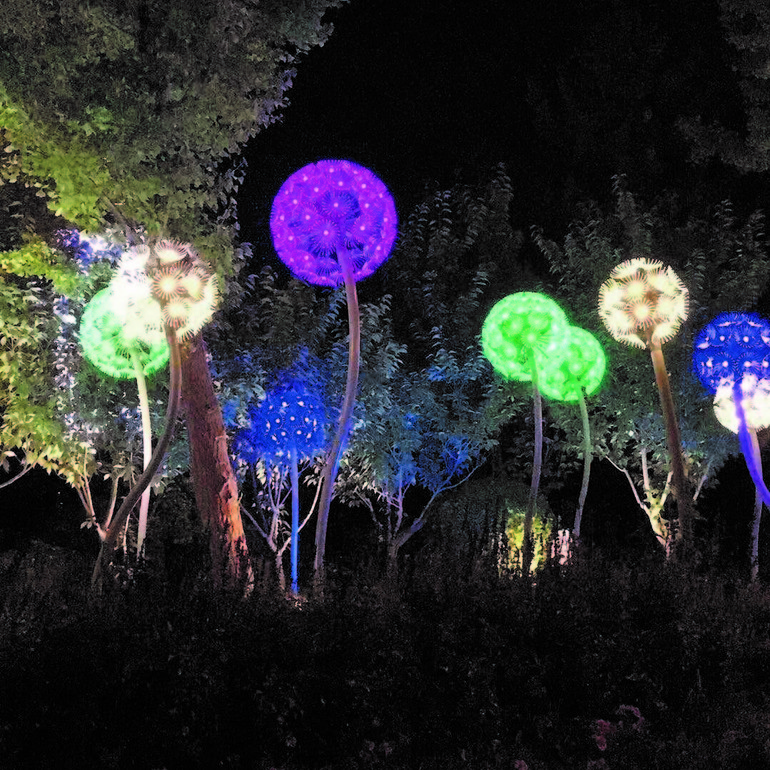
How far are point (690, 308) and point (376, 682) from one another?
47.2ft

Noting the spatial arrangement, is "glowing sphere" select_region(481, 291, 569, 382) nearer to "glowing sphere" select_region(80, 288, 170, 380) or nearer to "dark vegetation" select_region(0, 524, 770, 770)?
"glowing sphere" select_region(80, 288, 170, 380)

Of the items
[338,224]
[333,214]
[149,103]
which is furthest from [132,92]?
[338,224]

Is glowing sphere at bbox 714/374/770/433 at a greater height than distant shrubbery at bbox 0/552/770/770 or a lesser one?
greater

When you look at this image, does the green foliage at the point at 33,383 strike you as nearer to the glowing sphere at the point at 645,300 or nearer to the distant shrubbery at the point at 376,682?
the distant shrubbery at the point at 376,682

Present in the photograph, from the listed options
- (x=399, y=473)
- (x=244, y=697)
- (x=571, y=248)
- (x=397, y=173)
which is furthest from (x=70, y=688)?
(x=397, y=173)

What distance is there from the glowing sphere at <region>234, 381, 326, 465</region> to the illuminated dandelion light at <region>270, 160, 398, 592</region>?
3695 millimetres

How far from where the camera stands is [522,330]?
11.6m

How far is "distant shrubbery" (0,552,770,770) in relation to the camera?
4.21m

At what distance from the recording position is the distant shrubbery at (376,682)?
13.8 feet

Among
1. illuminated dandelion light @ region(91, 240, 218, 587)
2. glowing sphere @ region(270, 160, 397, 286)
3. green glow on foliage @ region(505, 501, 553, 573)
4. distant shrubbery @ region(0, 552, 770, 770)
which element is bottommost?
distant shrubbery @ region(0, 552, 770, 770)

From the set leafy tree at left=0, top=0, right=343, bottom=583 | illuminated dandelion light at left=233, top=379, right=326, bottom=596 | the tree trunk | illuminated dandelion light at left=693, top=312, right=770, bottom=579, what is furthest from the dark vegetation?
illuminated dandelion light at left=233, top=379, right=326, bottom=596

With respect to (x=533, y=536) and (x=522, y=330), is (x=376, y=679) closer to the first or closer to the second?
(x=533, y=536)

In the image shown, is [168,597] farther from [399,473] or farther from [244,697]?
[399,473]

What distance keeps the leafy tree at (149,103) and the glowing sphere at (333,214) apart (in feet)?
2.34
